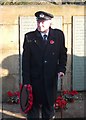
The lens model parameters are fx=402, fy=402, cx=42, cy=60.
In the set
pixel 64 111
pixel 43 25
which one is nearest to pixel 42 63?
pixel 43 25

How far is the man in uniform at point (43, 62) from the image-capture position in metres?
5.72

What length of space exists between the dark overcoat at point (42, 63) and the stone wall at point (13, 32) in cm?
238

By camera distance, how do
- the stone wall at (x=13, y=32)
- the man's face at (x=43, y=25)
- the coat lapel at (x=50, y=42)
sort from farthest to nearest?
the stone wall at (x=13, y=32) < the coat lapel at (x=50, y=42) < the man's face at (x=43, y=25)

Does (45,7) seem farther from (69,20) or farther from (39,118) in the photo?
(39,118)

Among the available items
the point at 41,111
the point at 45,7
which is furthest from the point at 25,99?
the point at 45,7

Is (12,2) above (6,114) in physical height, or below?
above

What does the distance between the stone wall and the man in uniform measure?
7.75ft

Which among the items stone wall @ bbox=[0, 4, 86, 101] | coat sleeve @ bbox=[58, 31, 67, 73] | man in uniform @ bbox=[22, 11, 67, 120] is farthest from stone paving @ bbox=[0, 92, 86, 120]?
coat sleeve @ bbox=[58, 31, 67, 73]

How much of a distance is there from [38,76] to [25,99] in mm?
386

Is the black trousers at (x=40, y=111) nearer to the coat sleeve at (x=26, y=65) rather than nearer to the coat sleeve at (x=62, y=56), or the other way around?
the coat sleeve at (x=26, y=65)

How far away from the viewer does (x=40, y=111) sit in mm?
5945

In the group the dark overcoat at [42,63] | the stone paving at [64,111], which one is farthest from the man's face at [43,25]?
the stone paving at [64,111]

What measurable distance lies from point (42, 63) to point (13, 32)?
2.56 meters

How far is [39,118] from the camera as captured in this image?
5926 mm
